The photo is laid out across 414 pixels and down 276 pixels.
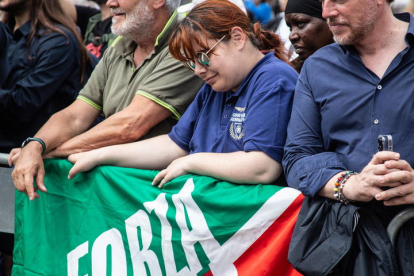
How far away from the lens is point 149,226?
11.5 ft

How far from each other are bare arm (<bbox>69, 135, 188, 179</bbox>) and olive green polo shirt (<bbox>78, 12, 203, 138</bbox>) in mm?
359

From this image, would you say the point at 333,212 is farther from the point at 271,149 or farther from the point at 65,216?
the point at 65,216

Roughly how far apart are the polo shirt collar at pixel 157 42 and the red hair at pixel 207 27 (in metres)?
0.87

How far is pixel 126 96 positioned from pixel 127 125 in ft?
Answer: 1.24

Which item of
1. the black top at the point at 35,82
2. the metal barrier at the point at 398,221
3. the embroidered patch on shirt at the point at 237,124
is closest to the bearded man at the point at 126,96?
the black top at the point at 35,82

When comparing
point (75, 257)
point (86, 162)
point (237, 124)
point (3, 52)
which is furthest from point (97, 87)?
point (237, 124)

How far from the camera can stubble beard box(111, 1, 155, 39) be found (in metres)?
4.38

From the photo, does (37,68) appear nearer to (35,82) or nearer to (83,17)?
(35,82)

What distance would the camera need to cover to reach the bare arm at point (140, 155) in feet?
12.5

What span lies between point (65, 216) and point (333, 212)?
6.47 feet

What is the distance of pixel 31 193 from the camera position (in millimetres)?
4008

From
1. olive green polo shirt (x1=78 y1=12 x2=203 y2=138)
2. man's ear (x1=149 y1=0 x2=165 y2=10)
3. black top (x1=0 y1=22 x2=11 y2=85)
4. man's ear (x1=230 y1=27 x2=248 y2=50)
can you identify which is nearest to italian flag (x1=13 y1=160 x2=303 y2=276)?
olive green polo shirt (x1=78 y1=12 x2=203 y2=138)

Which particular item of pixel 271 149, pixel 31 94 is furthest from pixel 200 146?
pixel 31 94

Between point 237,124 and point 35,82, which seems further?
point 35,82
